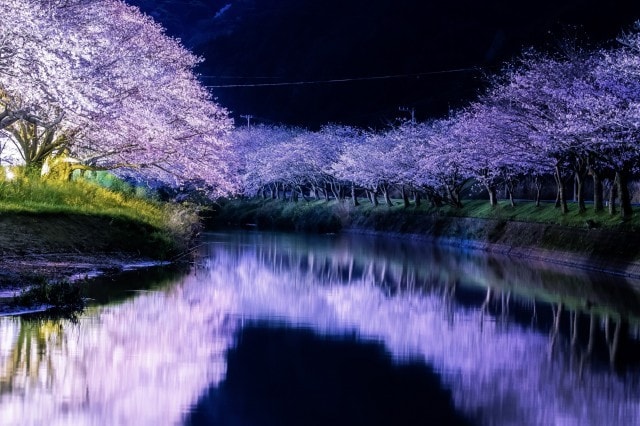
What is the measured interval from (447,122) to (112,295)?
55.5 m

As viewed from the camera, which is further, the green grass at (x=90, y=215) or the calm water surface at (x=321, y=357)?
the green grass at (x=90, y=215)

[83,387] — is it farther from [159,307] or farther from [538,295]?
[538,295]

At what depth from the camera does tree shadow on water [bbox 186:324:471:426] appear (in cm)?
1064

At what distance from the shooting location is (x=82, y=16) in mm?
30250

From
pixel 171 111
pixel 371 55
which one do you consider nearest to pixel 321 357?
pixel 171 111

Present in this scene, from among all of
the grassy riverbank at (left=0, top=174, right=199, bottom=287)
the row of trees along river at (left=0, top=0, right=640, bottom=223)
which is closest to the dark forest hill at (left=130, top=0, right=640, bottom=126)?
the row of trees along river at (left=0, top=0, right=640, bottom=223)

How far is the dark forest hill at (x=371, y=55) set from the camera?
15312 cm

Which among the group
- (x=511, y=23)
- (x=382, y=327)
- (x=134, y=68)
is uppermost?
(x=511, y=23)

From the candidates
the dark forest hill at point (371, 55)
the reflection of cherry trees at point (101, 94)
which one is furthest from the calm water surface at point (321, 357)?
the dark forest hill at point (371, 55)

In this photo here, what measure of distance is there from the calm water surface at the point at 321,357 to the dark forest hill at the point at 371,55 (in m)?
111

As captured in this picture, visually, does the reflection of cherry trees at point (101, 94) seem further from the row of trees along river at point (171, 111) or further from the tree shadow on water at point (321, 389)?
the tree shadow on water at point (321, 389)

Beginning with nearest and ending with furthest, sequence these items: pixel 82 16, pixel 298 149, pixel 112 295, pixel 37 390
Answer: pixel 37 390
pixel 112 295
pixel 82 16
pixel 298 149

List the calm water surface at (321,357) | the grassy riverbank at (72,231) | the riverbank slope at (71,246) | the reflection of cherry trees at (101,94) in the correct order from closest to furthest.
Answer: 1. the calm water surface at (321,357)
2. the riverbank slope at (71,246)
3. the reflection of cherry trees at (101,94)
4. the grassy riverbank at (72,231)

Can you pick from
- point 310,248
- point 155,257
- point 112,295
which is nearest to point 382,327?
point 112,295
